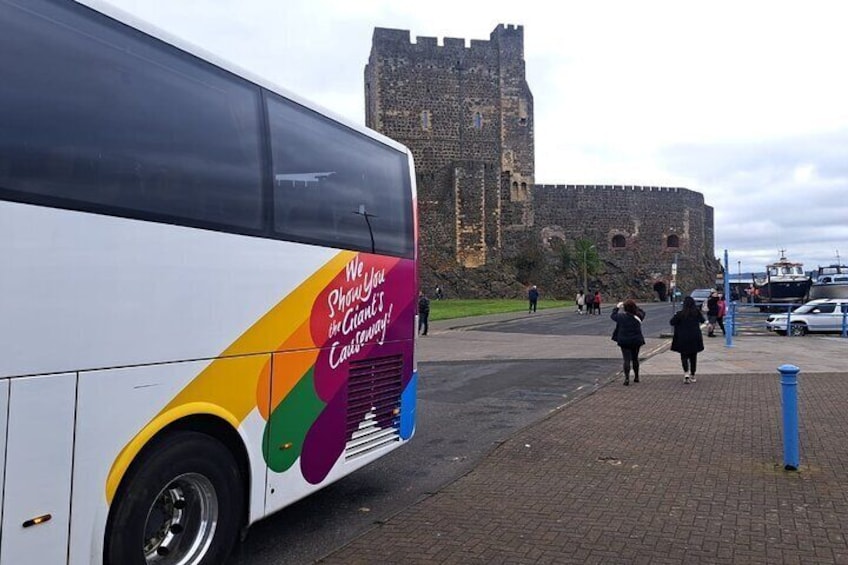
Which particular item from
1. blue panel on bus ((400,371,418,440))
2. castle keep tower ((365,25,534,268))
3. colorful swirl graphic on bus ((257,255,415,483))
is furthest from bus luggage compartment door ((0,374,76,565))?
castle keep tower ((365,25,534,268))

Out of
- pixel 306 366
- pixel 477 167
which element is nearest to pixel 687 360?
pixel 306 366

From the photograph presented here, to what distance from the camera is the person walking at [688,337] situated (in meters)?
13.3

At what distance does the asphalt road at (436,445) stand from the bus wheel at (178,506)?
0.65m

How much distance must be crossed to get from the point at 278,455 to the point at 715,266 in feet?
257

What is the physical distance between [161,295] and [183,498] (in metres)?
1.17

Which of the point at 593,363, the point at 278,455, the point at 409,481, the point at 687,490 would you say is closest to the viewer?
the point at 278,455

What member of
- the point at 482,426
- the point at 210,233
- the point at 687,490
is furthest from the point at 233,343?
the point at 482,426

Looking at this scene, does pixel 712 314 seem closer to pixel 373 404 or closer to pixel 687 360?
pixel 687 360

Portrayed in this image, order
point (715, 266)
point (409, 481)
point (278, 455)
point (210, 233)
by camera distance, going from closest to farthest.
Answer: point (210, 233)
point (278, 455)
point (409, 481)
point (715, 266)

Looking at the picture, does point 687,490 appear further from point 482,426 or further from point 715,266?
point 715,266

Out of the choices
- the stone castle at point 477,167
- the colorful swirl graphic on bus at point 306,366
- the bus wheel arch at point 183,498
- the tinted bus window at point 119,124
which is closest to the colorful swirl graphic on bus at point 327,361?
the colorful swirl graphic on bus at point 306,366

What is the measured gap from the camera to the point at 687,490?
20.9 feet

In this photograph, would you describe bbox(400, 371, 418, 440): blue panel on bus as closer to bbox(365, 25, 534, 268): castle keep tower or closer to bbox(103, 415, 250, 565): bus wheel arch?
bbox(103, 415, 250, 565): bus wheel arch

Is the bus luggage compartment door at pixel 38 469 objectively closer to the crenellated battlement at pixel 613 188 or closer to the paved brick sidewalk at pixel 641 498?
the paved brick sidewalk at pixel 641 498
